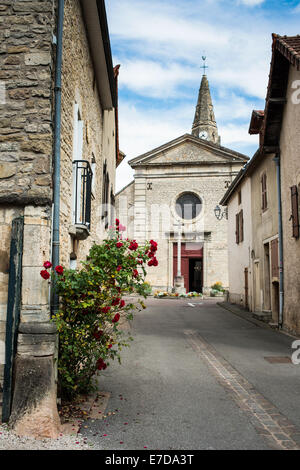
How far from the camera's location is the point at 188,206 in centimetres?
2964

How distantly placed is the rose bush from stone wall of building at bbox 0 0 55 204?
2.87 ft

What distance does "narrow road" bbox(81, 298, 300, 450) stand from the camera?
3867mm

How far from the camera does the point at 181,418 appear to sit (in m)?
4.43

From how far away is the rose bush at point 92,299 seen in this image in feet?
14.3

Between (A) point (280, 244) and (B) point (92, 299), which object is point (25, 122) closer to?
(B) point (92, 299)

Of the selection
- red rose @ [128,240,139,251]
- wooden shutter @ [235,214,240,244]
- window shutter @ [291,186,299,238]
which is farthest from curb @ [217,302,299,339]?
red rose @ [128,240,139,251]

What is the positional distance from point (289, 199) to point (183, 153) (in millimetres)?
20050

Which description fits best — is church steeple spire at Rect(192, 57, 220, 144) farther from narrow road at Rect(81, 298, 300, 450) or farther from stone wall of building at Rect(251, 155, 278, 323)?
narrow road at Rect(81, 298, 300, 450)

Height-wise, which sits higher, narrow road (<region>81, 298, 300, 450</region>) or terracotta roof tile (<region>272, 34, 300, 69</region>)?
terracotta roof tile (<region>272, 34, 300, 69</region>)

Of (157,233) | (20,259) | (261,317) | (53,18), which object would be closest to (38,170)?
(20,259)

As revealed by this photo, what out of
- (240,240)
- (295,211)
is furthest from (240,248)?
(295,211)

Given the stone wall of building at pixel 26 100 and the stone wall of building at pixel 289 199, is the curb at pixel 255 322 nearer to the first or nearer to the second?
the stone wall of building at pixel 289 199

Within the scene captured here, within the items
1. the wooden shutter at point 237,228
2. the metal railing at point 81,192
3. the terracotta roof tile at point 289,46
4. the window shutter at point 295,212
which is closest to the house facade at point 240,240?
the wooden shutter at point 237,228
